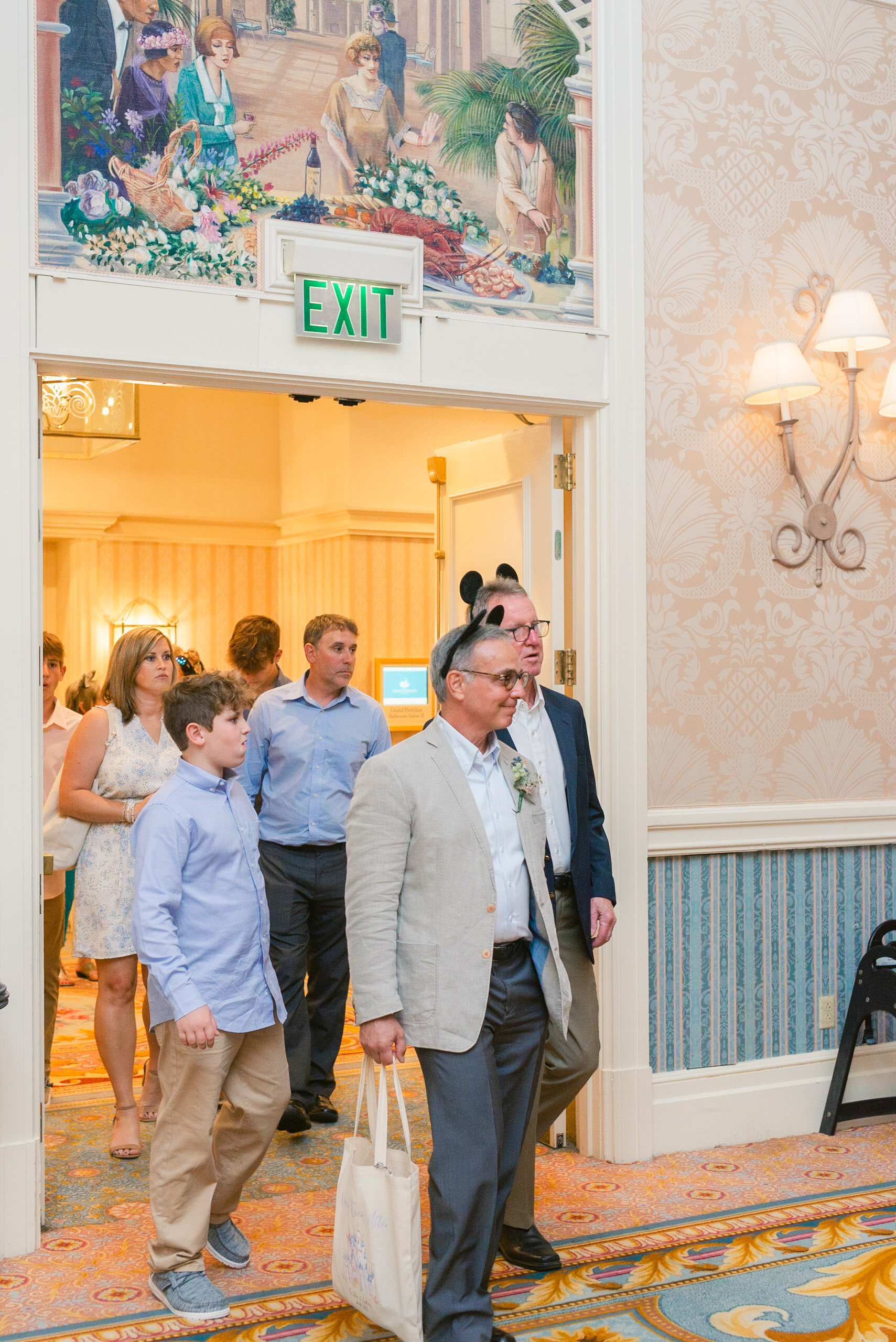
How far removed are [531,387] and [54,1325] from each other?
9.49 feet

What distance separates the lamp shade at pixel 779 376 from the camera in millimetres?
4285

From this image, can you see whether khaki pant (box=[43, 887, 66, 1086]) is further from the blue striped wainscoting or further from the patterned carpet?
the blue striped wainscoting

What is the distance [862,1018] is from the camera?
4.42 metres

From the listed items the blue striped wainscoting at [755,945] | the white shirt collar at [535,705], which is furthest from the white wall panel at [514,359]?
the blue striped wainscoting at [755,945]

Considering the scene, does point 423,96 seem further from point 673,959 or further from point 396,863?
point 673,959

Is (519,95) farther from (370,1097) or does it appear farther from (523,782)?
(370,1097)

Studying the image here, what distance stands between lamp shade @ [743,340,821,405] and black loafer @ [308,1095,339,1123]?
286 centimetres

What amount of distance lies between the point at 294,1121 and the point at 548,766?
5.58 feet

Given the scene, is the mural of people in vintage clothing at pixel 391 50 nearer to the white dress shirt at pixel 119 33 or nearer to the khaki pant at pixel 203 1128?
the white dress shirt at pixel 119 33

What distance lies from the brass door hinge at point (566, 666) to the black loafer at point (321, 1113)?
1.73m

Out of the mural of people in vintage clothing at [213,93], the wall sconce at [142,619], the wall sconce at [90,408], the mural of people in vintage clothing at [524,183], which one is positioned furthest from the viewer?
the wall sconce at [142,619]

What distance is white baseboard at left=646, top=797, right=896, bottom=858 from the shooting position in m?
4.25

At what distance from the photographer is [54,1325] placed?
2.99 m

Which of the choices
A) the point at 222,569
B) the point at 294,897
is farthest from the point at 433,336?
the point at 222,569
